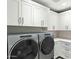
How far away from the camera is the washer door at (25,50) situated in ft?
3.55

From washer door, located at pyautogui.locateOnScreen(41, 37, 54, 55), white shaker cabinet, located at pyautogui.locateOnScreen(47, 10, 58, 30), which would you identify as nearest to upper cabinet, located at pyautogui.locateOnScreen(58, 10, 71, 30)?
white shaker cabinet, located at pyautogui.locateOnScreen(47, 10, 58, 30)

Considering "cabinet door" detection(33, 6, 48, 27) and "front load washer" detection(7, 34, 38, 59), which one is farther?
"cabinet door" detection(33, 6, 48, 27)

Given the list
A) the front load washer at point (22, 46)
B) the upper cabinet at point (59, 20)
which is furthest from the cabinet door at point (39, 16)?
the upper cabinet at point (59, 20)

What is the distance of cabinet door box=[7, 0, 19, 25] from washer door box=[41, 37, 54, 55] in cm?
73

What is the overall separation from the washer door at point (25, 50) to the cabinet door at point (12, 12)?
573 millimetres

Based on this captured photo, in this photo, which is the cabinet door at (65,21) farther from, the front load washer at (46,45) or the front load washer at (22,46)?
the front load washer at (22,46)

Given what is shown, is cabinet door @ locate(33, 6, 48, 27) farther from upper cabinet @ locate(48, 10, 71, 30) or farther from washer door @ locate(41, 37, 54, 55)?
upper cabinet @ locate(48, 10, 71, 30)

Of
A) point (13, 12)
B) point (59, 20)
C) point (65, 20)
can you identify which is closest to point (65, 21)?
point (65, 20)

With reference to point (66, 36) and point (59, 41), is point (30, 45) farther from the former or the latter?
point (66, 36)

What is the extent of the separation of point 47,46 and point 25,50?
1.99 ft

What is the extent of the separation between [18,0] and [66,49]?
236cm

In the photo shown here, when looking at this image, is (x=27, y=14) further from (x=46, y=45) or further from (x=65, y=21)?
(x=65, y=21)

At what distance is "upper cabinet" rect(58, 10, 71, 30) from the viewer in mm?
3257
